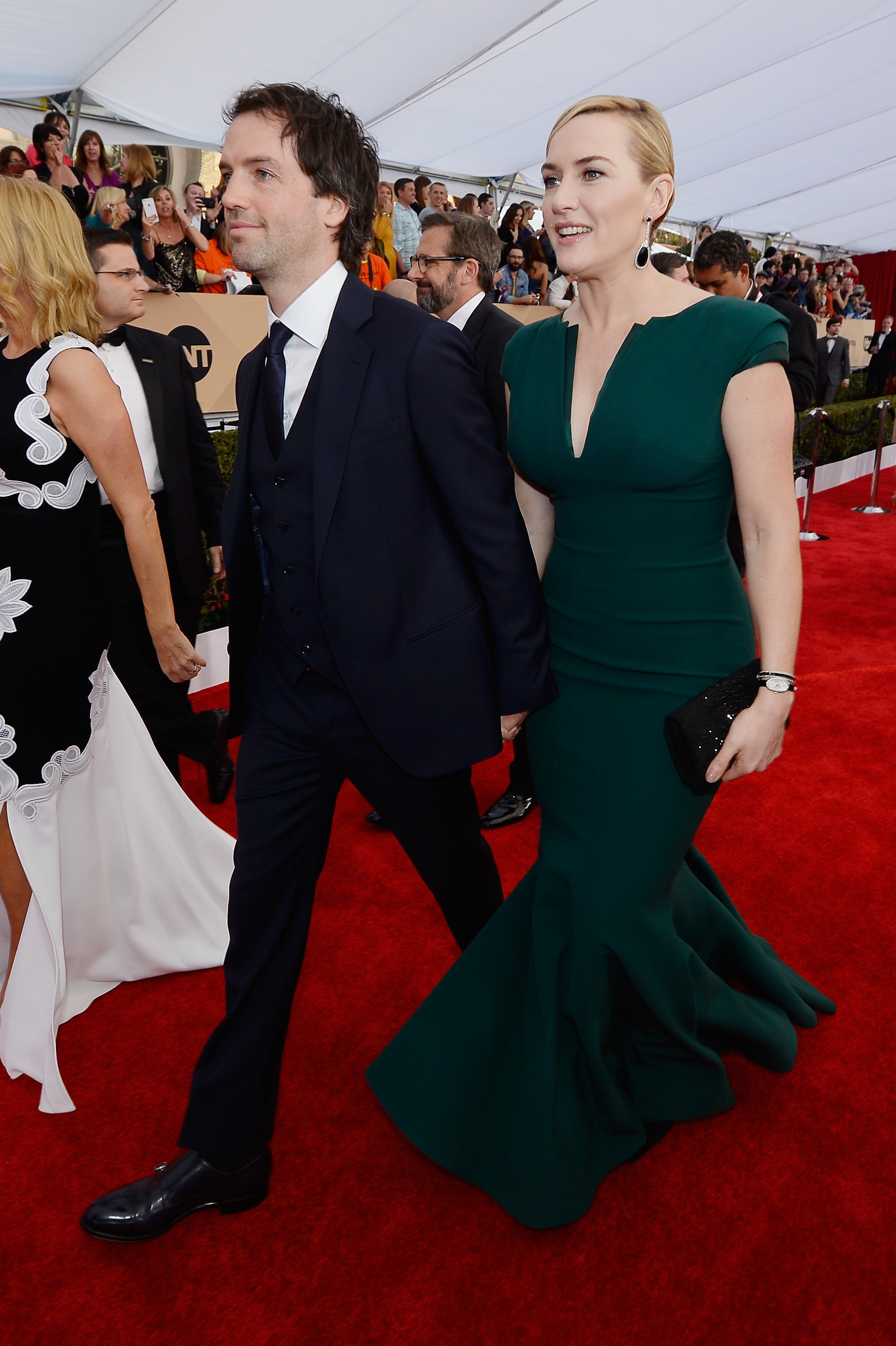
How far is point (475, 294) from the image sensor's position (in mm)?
3678

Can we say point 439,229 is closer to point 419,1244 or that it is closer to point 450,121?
point 419,1244

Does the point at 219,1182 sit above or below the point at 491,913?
below

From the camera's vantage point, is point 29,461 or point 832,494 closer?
point 29,461

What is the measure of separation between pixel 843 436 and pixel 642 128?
10.1 metres

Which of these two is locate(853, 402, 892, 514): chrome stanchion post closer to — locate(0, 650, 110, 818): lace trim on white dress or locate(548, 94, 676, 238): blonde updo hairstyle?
locate(548, 94, 676, 238): blonde updo hairstyle

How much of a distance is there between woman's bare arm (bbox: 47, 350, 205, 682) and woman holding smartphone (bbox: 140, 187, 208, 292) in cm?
462

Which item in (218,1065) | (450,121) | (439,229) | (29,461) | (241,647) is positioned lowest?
(218,1065)

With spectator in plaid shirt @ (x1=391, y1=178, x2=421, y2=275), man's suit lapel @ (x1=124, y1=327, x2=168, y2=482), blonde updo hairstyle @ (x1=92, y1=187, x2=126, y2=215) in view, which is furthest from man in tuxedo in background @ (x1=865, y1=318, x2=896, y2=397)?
man's suit lapel @ (x1=124, y1=327, x2=168, y2=482)

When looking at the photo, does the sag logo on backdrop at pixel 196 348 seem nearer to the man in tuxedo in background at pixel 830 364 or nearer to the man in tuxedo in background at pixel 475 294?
the man in tuxedo in background at pixel 475 294

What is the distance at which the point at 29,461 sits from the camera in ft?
6.99

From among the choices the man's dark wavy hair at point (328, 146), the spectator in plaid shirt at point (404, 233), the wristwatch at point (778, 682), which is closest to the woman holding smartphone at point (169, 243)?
the spectator in plaid shirt at point (404, 233)

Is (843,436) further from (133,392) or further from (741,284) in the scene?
(133,392)

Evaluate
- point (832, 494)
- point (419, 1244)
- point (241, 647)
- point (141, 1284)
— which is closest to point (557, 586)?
point (241, 647)

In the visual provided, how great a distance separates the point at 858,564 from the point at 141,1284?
6.95 m
